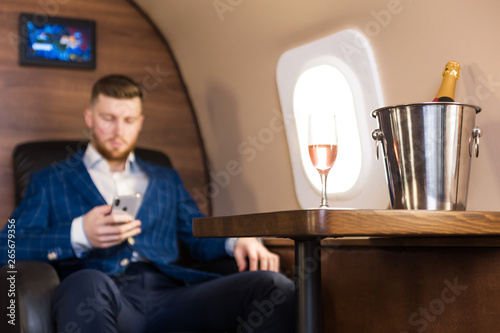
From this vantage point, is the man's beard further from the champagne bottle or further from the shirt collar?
the champagne bottle

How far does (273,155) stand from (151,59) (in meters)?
1.01

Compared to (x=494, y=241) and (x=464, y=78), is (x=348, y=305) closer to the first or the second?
(x=494, y=241)

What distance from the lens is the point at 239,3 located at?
2.87 meters

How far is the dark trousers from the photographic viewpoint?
183 centimetres

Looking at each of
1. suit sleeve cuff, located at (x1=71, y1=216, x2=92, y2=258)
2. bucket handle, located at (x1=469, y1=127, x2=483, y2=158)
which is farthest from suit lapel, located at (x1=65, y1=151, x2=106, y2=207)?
bucket handle, located at (x1=469, y1=127, x2=483, y2=158)

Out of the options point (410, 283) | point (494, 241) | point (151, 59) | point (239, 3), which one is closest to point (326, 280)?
point (410, 283)

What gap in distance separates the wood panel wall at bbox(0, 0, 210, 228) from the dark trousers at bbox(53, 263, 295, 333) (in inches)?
46.5

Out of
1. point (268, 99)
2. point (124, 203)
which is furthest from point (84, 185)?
point (268, 99)

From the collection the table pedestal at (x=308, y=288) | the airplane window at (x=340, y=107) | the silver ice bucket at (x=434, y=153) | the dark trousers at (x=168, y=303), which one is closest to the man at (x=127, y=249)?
the dark trousers at (x=168, y=303)

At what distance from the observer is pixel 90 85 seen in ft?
11.1

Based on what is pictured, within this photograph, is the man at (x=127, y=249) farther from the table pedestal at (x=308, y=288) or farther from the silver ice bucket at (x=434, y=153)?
the silver ice bucket at (x=434, y=153)

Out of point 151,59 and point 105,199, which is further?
point 151,59

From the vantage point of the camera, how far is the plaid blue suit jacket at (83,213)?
2270 millimetres

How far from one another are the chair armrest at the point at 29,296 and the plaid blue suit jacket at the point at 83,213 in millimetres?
262
